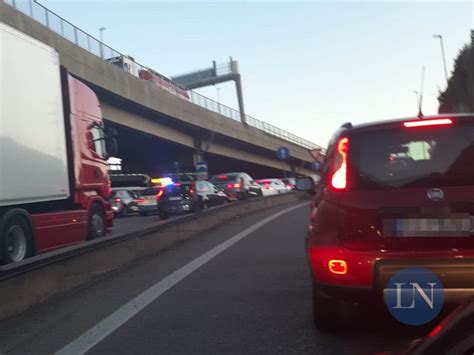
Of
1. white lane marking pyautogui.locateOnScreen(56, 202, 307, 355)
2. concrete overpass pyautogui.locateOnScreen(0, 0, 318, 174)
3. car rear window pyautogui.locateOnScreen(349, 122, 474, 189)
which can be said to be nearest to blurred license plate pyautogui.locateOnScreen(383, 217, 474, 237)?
car rear window pyautogui.locateOnScreen(349, 122, 474, 189)

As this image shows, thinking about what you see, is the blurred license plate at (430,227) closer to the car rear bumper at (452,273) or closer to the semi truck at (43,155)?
the car rear bumper at (452,273)

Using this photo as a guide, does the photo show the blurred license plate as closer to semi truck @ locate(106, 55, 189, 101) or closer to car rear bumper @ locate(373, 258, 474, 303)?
car rear bumper @ locate(373, 258, 474, 303)

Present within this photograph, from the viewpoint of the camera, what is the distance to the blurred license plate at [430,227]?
4.12 metres

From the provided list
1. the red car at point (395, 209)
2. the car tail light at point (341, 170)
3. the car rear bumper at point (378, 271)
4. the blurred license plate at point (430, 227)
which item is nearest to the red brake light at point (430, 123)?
the red car at point (395, 209)

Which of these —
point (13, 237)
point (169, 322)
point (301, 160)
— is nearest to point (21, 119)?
point (13, 237)

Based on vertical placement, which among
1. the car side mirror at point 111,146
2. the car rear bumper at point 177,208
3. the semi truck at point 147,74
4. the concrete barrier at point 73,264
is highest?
the semi truck at point 147,74

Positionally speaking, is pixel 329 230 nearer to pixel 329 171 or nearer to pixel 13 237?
pixel 329 171

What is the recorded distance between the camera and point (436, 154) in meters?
4.37

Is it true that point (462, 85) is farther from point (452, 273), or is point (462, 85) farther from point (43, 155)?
point (452, 273)

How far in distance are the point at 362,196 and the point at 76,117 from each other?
24.5 feet

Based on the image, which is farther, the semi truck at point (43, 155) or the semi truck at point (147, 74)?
the semi truck at point (147, 74)

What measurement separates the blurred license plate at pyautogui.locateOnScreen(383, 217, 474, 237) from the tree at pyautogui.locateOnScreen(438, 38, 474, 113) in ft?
102

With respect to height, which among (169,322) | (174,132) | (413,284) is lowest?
(169,322)

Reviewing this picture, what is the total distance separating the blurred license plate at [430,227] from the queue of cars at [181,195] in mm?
14825
